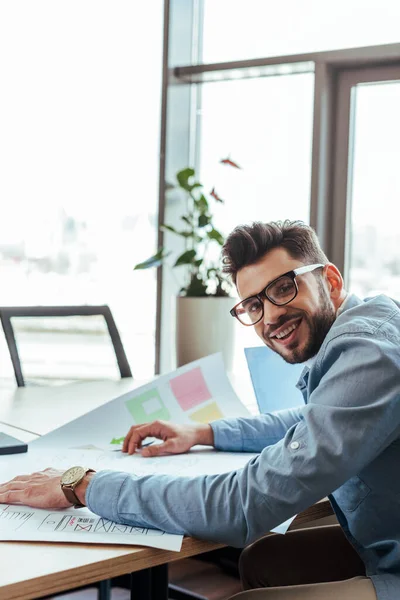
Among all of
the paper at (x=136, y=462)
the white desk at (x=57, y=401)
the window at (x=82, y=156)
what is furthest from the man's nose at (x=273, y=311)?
the window at (x=82, y=156)

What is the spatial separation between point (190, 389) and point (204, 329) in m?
1.38

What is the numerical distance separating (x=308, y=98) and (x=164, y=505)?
8.92ft

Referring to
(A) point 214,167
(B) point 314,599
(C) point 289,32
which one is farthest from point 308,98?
(B) point 314,599

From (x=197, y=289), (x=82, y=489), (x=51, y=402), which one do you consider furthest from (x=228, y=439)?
(x=197, y=289)

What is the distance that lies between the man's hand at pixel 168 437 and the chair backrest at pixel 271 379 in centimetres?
24

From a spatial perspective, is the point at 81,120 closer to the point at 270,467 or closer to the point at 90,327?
the point at 90,327

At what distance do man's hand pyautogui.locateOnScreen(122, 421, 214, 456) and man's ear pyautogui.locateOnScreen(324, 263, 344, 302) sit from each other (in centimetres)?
41

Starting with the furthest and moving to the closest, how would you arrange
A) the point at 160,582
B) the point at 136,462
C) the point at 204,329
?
the point at 204,329 → the point at 160,582 → the point at 136,462

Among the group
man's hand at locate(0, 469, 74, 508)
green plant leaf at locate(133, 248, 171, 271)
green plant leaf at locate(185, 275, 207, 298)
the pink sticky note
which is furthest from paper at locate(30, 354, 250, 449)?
green plant leaf at locate(133, 248, 171, 271)

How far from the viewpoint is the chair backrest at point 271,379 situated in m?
1.81

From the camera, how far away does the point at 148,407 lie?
176cm

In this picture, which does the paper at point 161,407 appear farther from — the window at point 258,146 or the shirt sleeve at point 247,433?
the window at point 258,146

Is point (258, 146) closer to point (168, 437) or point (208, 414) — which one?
point (208, 414)

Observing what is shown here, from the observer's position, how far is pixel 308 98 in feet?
11.4
